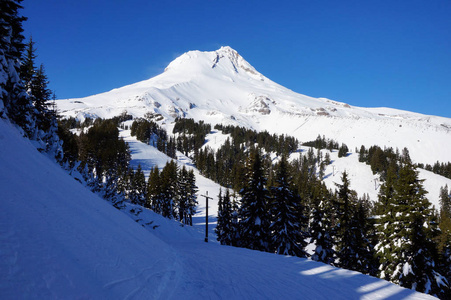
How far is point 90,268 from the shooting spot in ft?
16.8

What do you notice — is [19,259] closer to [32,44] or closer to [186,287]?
[186,287]

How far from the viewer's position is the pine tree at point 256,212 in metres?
24.3

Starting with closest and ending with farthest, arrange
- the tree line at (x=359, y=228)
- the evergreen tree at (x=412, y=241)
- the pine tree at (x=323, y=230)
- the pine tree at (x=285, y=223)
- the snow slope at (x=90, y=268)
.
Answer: the snow slope at (x=90, y=268) < the evergreen tree at (x=412, y=241) < the tree line at (x=359, y=228) < the pine tree at (x=285, y=223) < the pine tree at (x=323, y=230)

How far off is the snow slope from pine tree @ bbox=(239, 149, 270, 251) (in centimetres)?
1345

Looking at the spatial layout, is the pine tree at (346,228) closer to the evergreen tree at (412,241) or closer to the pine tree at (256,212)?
the evergreen tree at (412,241)

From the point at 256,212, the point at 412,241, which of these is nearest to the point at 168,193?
the point at 256,212

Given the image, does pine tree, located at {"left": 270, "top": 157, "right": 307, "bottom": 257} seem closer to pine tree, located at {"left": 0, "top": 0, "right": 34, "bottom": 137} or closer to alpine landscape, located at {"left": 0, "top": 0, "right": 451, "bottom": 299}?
alpine landscape, located at {"left": 0, "top": 0, "right": 451, "bottom": 299}

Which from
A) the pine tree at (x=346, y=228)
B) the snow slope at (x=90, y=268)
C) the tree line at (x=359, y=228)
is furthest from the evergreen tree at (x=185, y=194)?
the snow slope at (x=90, y=268)

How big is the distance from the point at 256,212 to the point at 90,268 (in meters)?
21.0

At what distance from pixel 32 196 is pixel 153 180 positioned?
179 ft

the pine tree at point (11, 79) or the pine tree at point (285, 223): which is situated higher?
the pine tree at point (11, 79)

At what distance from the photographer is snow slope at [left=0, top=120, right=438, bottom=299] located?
4004mm

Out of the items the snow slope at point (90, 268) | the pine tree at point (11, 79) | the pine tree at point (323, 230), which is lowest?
the pine tree at point (323, 230)

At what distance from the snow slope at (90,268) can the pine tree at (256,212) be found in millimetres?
13450
